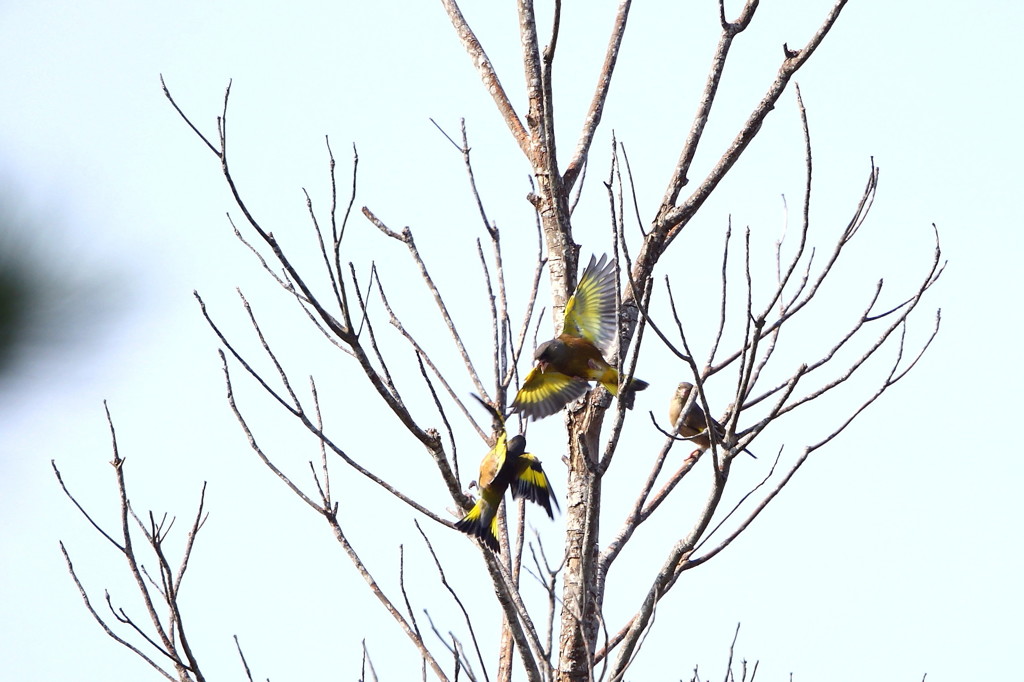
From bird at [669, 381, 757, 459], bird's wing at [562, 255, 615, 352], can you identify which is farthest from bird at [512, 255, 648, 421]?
bird at [669, 381, 757, 459]

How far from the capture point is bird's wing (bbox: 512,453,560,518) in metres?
4.74

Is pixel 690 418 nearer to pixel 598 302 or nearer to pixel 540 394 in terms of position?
pixel 598 302

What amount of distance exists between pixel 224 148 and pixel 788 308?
177 centimetres

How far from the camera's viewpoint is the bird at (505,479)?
4484 mm

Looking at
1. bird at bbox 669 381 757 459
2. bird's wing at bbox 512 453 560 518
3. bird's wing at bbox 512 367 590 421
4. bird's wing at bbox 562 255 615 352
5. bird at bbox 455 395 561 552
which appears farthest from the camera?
bird's wing at bbox 562 255 615 352

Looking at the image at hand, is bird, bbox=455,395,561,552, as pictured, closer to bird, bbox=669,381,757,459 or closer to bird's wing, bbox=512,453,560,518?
bird's wing, bbox=512,453,560,518

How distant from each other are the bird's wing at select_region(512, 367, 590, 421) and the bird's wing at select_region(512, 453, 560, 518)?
0.31 metres

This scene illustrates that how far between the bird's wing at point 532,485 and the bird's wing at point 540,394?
0.31m

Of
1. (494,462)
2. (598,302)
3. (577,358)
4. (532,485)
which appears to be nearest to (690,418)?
(598,302)

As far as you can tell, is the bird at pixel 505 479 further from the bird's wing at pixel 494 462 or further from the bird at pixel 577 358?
the bird at pixel 577 358

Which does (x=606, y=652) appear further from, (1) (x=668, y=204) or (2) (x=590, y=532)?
(1) (x=668, y=204)

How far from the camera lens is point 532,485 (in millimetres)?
4773

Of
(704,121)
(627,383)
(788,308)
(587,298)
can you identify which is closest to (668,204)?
(704,121)

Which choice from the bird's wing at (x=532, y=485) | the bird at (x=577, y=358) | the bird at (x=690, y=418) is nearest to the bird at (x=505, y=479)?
the bird's wing at (x=532, y=485)
